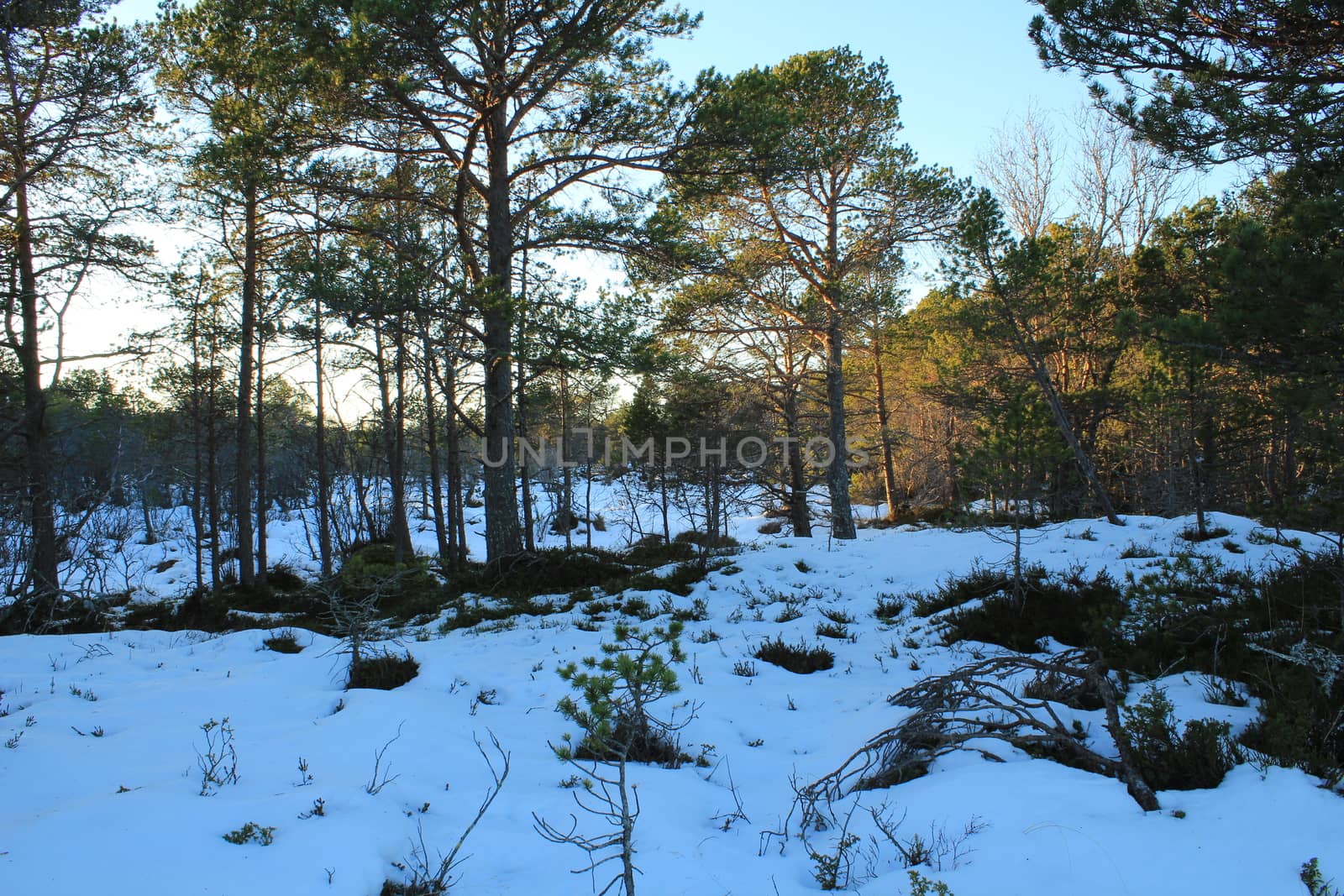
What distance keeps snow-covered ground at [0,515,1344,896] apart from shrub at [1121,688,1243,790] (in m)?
Result: 0.11

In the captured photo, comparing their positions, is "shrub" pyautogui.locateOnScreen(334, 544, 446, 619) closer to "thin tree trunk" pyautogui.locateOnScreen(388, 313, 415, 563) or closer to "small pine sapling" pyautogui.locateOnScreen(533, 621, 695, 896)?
"small pine sapling" pyautogui.locateOnScreen(533, 621, 695, 896)

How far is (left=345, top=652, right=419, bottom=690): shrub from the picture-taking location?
5031 mm

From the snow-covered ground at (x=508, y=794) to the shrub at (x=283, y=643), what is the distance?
1.29ft

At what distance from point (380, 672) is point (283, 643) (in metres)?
2.04

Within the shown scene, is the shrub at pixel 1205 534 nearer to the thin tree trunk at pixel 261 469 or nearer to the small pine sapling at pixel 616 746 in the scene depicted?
the small pine sapling at pixel 616 746

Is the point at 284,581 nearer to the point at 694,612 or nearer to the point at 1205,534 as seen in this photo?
the point at 694,612

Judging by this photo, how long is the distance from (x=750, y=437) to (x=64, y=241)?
14.3 m

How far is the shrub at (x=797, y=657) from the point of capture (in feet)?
18.7

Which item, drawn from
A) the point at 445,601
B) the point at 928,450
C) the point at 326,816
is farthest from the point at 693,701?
the point at 928,450

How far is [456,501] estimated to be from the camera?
1678cm

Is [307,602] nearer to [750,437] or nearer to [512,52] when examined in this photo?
[512,52]

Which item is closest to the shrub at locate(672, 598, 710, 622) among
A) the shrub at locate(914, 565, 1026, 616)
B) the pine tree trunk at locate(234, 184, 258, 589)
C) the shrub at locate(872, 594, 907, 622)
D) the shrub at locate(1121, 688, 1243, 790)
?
the shrub at locate(872, 594, 907, 622)

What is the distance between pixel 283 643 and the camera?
6.43 meters

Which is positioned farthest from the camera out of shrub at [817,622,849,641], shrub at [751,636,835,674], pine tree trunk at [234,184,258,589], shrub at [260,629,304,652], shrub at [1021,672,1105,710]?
pine tree trunk at [234,184,258,589]
